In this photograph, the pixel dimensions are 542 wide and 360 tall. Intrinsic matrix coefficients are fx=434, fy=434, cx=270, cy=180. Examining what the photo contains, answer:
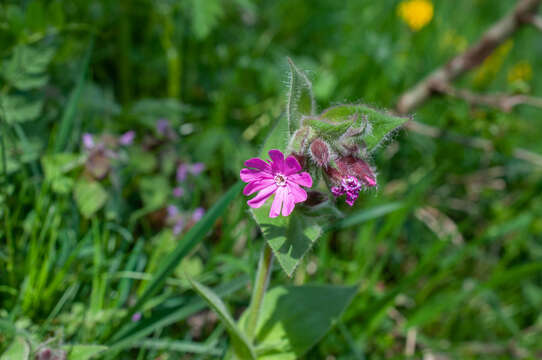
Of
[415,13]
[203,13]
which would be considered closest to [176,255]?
[203,13]

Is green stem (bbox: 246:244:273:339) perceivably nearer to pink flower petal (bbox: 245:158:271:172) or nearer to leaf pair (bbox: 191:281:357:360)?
leaf pair (bbox: 191:281:357:360)

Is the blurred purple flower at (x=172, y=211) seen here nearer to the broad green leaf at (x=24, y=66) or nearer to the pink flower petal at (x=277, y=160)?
the broad green leaf at (x=24, y=66)

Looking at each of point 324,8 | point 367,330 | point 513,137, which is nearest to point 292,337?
point 367,330

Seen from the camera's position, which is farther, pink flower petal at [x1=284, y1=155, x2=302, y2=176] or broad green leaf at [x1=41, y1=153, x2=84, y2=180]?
broad green leaf at [x1=41, y1=153, x2=84, y2=180]

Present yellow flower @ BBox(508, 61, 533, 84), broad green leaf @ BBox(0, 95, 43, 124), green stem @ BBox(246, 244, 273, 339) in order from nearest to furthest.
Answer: green stem @ BBox(246, 244, 273, 339)
broad green leaf @ BBox(0, 95, 43, 124)
yellow flower @ BBox(508, 61, 533, 84)

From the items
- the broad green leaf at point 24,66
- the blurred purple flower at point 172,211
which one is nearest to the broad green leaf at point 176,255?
the blurred purple flower at point 172,211

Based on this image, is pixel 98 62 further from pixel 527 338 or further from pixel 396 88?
pixel 527 338

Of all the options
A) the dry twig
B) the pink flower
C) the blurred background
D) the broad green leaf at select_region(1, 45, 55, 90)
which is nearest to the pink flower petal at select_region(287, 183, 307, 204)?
the pink flower
